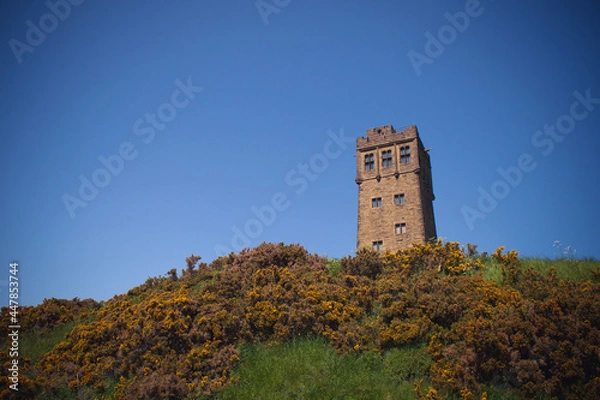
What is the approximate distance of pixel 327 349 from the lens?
45.3ft

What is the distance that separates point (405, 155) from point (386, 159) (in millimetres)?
1623

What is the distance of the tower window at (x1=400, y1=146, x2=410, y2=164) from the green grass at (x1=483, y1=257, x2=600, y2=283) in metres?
17.5

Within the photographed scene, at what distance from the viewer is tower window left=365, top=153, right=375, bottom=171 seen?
37.3 meters

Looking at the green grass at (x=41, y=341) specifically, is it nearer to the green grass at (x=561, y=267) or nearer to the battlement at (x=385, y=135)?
the green grass at (x=561, y=267)

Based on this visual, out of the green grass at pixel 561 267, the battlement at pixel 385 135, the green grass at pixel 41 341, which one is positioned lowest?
the green grass at pixel 41 341

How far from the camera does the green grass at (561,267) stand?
15960 mm

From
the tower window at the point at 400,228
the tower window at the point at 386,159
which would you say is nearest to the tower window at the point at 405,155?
the tower window at the point at 386,159

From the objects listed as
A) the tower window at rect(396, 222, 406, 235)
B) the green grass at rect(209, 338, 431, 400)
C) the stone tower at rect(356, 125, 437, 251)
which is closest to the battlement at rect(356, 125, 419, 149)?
the stone tower at rect(356, 125, 437, 251)

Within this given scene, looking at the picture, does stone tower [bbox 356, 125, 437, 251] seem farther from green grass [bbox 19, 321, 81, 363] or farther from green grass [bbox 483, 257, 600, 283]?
green grass [bbox 19, 321, 81, 363]

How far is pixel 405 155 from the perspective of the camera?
36250mm

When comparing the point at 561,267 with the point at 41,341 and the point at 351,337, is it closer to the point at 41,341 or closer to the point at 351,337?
the point at 351,337

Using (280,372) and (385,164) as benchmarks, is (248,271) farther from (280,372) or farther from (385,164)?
(385,164)

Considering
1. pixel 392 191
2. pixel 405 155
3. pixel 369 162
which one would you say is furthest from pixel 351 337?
pixel 369 162

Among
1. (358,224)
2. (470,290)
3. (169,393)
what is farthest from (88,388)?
(358,224)
